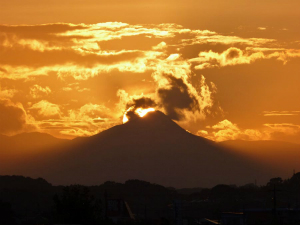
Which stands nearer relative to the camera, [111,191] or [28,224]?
[28,224]

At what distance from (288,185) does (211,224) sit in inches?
3969

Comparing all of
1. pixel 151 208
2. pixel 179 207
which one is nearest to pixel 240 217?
pixel 179 207

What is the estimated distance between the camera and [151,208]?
148375 millimetres

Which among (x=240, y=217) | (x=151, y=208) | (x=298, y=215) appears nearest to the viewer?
(x=240, y=217)

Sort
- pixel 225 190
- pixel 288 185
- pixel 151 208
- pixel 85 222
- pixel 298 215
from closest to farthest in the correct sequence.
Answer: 1. pixel 85 222
2. pixel 298 215
3. pixel 151 208
4. pixel 225 190
5. pixel 288 185

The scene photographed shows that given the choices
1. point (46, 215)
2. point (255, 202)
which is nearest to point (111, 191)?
point (255, 202)

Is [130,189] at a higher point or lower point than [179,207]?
higher

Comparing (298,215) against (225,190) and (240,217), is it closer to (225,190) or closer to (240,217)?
(240,217)

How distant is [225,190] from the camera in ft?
581

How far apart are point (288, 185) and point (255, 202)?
37197 mm

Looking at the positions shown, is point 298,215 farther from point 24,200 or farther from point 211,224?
point 24,200

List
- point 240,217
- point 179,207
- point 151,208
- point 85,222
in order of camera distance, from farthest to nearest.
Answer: point 151,208 < point 240,217 < point 179,207 < point 85,222

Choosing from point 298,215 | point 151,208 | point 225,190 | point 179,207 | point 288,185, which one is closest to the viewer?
point 179,207

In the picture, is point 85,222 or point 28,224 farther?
point 28,224
